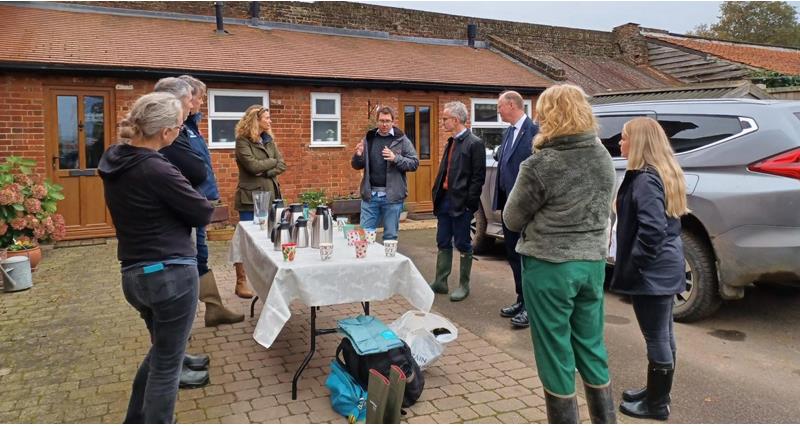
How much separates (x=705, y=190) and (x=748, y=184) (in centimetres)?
32

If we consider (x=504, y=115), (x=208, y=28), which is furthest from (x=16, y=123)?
(x=504, y=115)

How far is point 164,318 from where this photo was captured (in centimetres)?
267

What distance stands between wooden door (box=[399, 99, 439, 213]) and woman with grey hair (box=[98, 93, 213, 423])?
9.78 meters

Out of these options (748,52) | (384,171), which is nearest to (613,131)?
(384,171)

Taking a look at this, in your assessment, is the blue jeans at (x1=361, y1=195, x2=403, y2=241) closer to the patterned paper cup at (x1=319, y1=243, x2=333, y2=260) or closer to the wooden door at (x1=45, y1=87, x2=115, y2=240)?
the patterned paper cup at (x1=319, y1=243, x2=333, y2=260)

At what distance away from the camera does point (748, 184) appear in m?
4.46

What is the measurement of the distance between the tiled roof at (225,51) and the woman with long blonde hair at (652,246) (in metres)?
8.42

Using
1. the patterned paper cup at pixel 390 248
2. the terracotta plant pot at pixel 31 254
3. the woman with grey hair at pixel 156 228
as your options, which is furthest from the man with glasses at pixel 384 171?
the terracotta plant pot at pixel 31 254

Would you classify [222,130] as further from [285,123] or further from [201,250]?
[201,250]

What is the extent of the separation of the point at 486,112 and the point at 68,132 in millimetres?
8374

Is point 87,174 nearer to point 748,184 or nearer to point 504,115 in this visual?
point 504,115

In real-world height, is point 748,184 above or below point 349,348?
above

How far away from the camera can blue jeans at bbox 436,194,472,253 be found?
5.70 metres

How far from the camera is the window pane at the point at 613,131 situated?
19.4 feet
